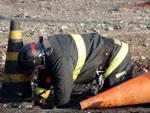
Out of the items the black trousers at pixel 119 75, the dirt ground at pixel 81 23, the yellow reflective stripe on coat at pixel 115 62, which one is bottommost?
the dirt ground at pixel 81 23

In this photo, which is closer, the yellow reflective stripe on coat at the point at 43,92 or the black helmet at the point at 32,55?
the black helmet at the point at 32,55

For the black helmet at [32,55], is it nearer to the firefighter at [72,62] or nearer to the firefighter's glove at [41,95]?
the firefighter at [72,62]

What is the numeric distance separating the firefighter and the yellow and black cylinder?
19 cm

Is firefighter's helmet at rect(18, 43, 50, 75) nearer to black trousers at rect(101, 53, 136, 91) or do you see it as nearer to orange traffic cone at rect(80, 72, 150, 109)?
orange traffic cone at rect(80, 72, 150, 109)

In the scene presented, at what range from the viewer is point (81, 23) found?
12.5 m

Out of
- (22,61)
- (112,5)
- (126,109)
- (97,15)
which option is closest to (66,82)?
(22,61)

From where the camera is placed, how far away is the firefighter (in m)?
5.21

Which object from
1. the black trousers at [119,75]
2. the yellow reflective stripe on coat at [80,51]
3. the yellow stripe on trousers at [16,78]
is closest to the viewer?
the yellow reflective stripe on coat at [80,51]

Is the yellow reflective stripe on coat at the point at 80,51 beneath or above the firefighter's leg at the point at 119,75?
above

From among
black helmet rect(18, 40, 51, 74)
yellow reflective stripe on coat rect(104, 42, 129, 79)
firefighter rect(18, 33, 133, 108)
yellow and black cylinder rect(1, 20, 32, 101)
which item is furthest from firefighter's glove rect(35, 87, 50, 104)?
yellow reflective stripe on coat rect(104, 42, 129, 79)

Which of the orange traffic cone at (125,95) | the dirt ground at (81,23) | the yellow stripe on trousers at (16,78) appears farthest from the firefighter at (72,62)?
the dirt ground at (81,23)

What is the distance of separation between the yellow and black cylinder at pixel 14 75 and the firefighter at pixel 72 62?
0.19m

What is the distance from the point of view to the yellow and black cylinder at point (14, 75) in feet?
19.5

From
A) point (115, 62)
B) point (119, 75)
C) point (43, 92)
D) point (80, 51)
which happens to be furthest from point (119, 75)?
point (43, 92)
